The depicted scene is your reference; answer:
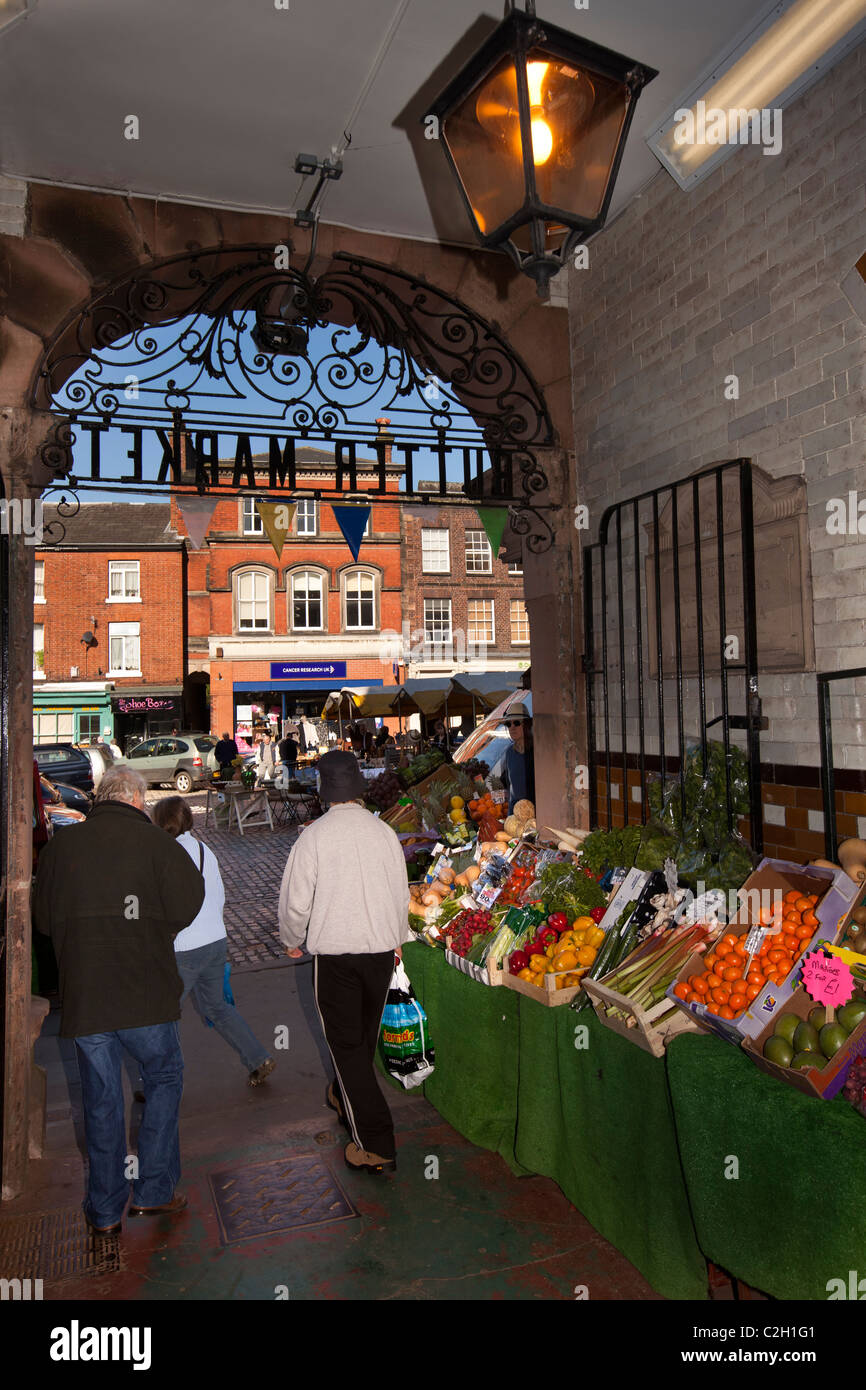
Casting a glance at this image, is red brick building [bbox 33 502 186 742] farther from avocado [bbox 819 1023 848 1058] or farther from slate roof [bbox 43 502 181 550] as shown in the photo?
A: avocado [bbox 819 1023 848 1058]

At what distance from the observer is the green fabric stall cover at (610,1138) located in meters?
3.07

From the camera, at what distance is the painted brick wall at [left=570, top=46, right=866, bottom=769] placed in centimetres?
349

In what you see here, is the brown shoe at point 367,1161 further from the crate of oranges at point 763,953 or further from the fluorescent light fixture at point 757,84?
the fluorescent light fixture at point 757,84

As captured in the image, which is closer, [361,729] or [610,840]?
[610,840]

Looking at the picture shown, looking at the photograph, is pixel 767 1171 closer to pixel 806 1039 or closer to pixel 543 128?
pixel 806 1039

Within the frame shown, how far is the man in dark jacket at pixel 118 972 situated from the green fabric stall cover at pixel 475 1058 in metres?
1.39

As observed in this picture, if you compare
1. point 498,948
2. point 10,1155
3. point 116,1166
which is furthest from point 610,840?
point 10,1155

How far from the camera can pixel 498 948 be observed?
4328mm

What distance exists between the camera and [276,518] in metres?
7.71

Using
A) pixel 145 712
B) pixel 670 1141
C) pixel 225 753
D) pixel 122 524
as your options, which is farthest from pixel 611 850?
pixel 122 524

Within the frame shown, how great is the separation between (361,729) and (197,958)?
64.8ft

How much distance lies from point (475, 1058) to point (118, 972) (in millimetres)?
1782

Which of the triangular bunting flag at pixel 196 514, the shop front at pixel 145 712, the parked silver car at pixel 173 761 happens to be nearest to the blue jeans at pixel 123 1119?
the triangular bunting flag at pixel 196 514

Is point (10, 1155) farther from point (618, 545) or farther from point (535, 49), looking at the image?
point (535, 49)
